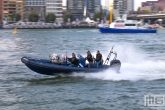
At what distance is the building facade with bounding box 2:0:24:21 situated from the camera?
19075cm

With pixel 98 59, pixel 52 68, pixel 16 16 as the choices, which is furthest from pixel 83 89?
pixel 16 16

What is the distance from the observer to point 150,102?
18.7m

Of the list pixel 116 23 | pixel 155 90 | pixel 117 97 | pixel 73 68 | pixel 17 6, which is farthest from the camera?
pixel 17 6

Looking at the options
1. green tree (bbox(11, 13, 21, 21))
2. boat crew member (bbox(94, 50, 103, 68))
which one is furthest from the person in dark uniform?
green tree (bbox(11, 13, 21, 21))

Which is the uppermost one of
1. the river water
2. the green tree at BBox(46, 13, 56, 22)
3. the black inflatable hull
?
the black inflatable hull

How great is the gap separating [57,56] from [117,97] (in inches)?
191

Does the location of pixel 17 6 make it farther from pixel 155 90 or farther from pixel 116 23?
pixel 155 90

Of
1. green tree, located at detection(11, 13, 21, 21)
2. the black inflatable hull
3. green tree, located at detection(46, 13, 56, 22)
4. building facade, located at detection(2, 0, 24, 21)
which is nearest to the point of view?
the black inflatable hull

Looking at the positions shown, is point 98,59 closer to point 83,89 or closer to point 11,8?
point 83,89

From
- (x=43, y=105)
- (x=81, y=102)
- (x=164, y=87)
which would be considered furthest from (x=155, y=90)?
(x=43, y=105)

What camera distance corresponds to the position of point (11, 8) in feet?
636

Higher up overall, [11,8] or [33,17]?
[11,8]

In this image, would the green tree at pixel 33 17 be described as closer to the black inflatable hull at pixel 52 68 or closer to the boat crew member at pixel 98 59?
the boat crew member at pixel 98 59

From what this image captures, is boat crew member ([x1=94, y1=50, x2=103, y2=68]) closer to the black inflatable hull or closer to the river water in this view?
the black inflatable hull
